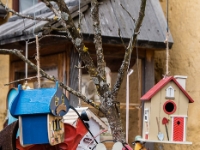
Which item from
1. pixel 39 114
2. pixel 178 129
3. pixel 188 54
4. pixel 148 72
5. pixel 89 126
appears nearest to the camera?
pixel 39 114

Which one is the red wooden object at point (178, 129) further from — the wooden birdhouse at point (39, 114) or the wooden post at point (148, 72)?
the wooden post at point (148, 72)

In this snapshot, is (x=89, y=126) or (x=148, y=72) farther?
(x=148, y=72)

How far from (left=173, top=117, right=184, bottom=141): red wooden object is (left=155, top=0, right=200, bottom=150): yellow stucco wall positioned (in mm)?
1084

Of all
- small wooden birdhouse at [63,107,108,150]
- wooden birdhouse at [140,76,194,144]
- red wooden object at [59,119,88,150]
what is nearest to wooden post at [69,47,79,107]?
small wooden birdhouse at [63,107,108,150]

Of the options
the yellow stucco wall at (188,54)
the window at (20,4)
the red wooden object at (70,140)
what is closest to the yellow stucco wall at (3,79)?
the window at (20,4)

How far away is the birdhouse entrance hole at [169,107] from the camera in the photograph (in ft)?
7.02

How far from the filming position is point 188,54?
3285 mm

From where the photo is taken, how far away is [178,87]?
2.15m

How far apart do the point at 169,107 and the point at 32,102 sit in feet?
1.85

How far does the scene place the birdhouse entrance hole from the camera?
214 cm

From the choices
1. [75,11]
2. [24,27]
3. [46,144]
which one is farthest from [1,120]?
[46,144]

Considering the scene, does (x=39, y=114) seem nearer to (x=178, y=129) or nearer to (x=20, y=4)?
(x=178, y=129)

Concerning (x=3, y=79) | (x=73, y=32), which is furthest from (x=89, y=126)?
(x=3, y=79)

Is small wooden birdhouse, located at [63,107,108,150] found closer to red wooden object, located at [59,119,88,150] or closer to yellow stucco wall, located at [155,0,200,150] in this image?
red wooden object, located at [59,119,88,150]
